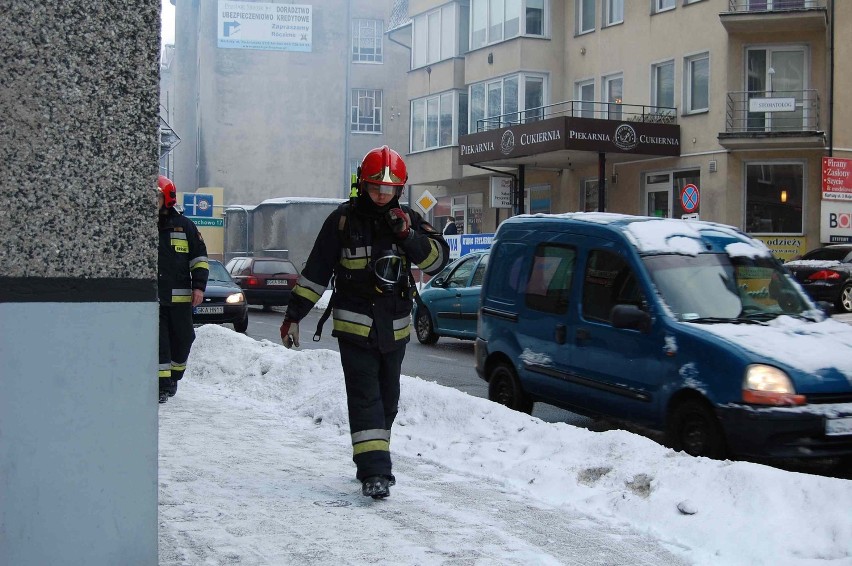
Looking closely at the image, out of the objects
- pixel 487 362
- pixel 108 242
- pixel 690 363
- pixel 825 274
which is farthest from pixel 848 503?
pixel 825 274

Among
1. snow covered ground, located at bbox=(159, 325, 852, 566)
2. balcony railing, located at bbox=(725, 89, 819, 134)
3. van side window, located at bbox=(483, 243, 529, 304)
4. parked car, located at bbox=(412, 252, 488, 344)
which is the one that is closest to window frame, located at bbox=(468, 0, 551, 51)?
balcony railing, located at bbox=(725, 89, 819, 134)

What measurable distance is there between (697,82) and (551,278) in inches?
853

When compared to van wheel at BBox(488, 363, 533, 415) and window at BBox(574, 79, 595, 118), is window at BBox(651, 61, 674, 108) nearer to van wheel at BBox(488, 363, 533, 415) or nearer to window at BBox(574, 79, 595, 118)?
window at BBox(574, 79, 595, 118)

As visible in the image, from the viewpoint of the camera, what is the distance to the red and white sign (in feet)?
81.0

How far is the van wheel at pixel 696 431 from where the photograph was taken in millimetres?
7301

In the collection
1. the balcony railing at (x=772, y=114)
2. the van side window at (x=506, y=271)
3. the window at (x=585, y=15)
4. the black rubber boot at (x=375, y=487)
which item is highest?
the window at (x=585, y=15)

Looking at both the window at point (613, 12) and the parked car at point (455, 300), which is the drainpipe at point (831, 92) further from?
the parked car at point (455, 300)

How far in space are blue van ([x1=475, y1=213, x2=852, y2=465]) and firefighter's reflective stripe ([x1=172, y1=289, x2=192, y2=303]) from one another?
2.64 meters

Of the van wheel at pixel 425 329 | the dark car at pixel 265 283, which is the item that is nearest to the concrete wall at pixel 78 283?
the van wheel at pixel 425 329

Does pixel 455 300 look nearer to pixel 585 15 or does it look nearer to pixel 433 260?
pixel 433 260

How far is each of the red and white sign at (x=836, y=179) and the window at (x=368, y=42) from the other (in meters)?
35.4

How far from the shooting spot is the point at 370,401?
5898 millimetres

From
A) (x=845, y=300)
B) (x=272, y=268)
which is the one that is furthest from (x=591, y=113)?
(x=845, y=300)

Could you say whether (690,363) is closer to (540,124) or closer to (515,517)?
(515,517)
